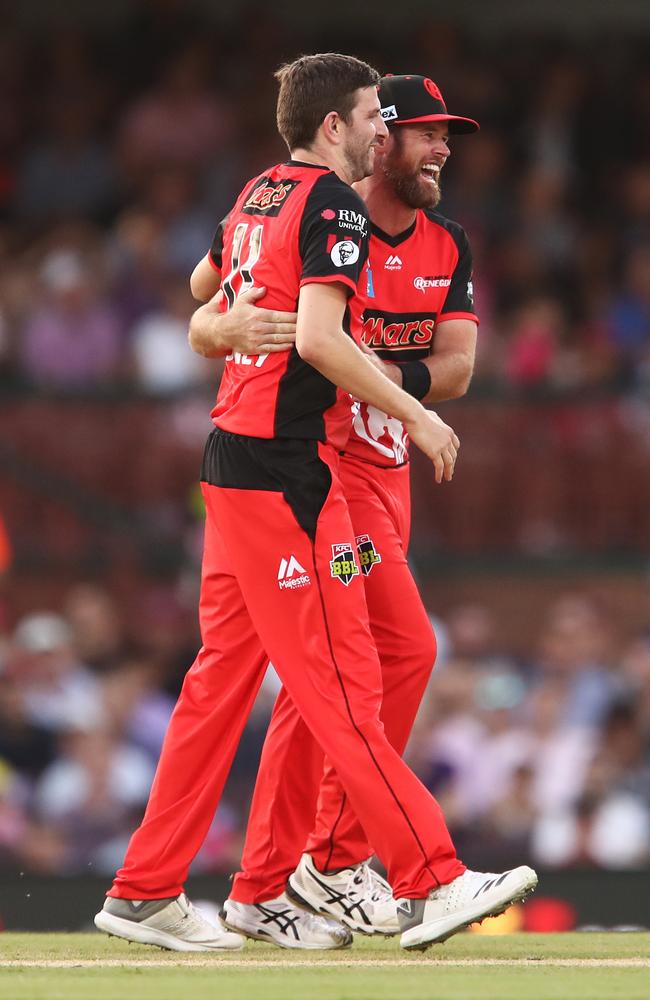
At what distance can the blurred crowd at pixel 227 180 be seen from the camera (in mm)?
10227

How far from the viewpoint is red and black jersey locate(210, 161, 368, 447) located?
445 cm

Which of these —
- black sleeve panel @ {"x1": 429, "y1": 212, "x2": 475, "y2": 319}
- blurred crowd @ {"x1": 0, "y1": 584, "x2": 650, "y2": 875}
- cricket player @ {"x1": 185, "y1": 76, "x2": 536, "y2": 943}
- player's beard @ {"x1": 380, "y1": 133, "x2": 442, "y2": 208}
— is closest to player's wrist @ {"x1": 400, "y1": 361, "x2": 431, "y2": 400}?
cricket player @ {"x1": 185, "y1": 76, "x2": 536, "y2": 943}

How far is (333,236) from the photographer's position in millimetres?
4434

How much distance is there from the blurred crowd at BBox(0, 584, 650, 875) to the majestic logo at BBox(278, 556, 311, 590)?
12.3 feet

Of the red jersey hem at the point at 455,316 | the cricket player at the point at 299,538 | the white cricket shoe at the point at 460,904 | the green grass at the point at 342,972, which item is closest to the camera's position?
the green grass at the point at 342,972

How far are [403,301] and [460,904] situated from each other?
66.6 inches

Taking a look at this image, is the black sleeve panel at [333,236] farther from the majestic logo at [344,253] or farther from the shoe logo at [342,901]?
the shoe logo at [342,901]

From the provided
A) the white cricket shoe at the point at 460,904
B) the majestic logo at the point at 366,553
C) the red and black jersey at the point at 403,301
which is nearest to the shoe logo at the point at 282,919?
the white cricket shoe at the point at 460,904

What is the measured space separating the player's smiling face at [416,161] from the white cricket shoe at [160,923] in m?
2.04

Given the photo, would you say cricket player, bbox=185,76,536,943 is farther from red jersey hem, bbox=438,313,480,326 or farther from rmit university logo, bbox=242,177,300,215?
rmit university logo, bbox=242,177,300,215

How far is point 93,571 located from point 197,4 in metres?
5.65

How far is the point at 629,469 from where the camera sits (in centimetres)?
909

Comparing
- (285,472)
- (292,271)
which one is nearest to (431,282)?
(292,271)

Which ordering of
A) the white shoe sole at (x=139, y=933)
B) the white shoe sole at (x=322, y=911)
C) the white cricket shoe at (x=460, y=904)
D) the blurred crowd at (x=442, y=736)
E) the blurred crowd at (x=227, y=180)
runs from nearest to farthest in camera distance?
the white cricket shoe at (x=460, y=904) < the white shoe sole at (x=139, y=933) < the white shoe sole at (x=322, y=911) < the blurred crowd at (x=442, y=736) < the blurred crowd at (x=227, y=180)
